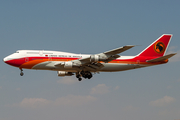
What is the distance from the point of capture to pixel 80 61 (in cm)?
4850

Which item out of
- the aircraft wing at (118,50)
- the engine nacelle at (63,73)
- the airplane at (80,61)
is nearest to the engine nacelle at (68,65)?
the airplane at (80,61)

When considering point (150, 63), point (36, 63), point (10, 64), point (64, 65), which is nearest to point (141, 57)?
point (150, 63)

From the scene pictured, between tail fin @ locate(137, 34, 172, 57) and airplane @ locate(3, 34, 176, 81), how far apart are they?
2.85ft

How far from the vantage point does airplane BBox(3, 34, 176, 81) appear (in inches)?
1864

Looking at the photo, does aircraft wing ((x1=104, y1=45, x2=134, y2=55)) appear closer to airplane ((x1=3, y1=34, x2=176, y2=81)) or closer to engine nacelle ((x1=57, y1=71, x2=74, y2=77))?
airplane ((x1=3, y1=34, x2=176, y2=81))

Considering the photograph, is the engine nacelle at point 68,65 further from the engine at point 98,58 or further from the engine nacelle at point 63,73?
the engine nacelle at point 63,73

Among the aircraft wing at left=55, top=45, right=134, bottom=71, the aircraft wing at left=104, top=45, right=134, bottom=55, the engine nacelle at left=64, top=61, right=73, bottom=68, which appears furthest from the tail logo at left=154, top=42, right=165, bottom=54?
the engine nacelle at left=64, top=61, right=73, bottom=68

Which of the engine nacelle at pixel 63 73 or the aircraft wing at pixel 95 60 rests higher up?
the aircraft wing at pixel 95 60

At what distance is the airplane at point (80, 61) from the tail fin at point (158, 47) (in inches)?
34.2

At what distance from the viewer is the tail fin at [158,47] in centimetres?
5534

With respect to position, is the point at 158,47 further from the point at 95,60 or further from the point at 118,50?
the point at 95,60

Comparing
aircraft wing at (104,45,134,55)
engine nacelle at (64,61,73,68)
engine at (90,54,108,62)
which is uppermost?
aircraft wing at (104,45,134,55)

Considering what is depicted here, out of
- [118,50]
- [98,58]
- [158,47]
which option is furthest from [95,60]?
[158,47]

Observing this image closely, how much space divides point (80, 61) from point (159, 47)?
17.4 metres
